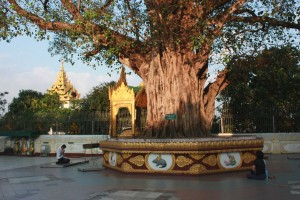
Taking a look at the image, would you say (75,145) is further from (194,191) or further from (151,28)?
(194,191)

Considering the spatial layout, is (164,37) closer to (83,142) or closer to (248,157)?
(248,157)

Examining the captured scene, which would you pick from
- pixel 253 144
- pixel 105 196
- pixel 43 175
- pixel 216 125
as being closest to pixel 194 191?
pixel 105 196

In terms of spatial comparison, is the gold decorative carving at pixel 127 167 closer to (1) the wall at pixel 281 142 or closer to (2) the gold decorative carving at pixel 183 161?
(2) the gold decorative carving at pixel 183 161

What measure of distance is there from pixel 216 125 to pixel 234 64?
6.97 meters

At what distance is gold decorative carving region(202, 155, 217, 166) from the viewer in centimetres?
1193

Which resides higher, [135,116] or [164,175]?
[135,116]

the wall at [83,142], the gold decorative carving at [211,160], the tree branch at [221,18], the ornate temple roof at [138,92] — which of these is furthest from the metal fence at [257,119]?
the gold decorative carving at [211,160]

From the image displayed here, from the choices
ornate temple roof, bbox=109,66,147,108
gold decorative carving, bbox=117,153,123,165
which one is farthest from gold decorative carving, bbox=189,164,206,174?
ornate temple roof, bbox=109,66,147,108

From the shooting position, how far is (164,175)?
11.9 meters

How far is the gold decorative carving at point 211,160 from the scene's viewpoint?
11925mm

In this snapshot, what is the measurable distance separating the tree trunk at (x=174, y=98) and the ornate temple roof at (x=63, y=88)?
99.0 ft

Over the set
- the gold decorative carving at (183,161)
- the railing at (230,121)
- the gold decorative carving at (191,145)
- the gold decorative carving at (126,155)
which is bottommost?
the gold decorative carving at (183,161)

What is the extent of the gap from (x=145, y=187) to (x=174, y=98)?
4.49m

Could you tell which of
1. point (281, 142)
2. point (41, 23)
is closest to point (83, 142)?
point (41, 23)
